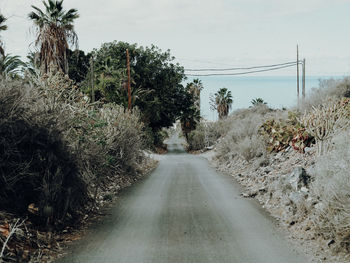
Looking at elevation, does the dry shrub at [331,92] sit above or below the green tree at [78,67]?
below

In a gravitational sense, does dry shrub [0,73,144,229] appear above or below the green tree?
below

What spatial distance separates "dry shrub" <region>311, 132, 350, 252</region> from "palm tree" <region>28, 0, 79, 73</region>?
21099 mm

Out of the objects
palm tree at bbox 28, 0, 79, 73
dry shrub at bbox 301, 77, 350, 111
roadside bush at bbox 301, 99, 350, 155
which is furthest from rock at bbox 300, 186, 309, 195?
palm tree at bbox 28, 0, 79, 73

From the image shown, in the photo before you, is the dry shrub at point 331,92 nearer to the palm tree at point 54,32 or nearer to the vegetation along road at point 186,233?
the vegetation along road at point 186,233

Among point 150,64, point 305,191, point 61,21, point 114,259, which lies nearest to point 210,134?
point 150,64

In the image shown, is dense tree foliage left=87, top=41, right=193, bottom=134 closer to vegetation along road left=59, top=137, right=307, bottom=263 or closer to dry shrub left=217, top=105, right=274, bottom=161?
dry shrub left=217, top=105, right=274, bottom=161

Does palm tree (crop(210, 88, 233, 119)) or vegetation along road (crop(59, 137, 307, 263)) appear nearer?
vegetation along road (crop(59, 137, 307, 263))

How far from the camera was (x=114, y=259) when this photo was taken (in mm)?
6723

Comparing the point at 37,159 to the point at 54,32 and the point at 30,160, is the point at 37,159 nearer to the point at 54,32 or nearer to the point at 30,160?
the point at 30,160

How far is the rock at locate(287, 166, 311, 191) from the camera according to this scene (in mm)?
10367

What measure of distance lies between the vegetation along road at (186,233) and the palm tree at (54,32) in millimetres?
15938

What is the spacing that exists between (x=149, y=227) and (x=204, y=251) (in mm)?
2118

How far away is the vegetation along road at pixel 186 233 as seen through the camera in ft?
22.4

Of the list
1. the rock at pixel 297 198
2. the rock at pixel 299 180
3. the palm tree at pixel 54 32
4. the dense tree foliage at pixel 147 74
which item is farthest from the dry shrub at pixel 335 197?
the dense tree foliage at pixel 147 74
